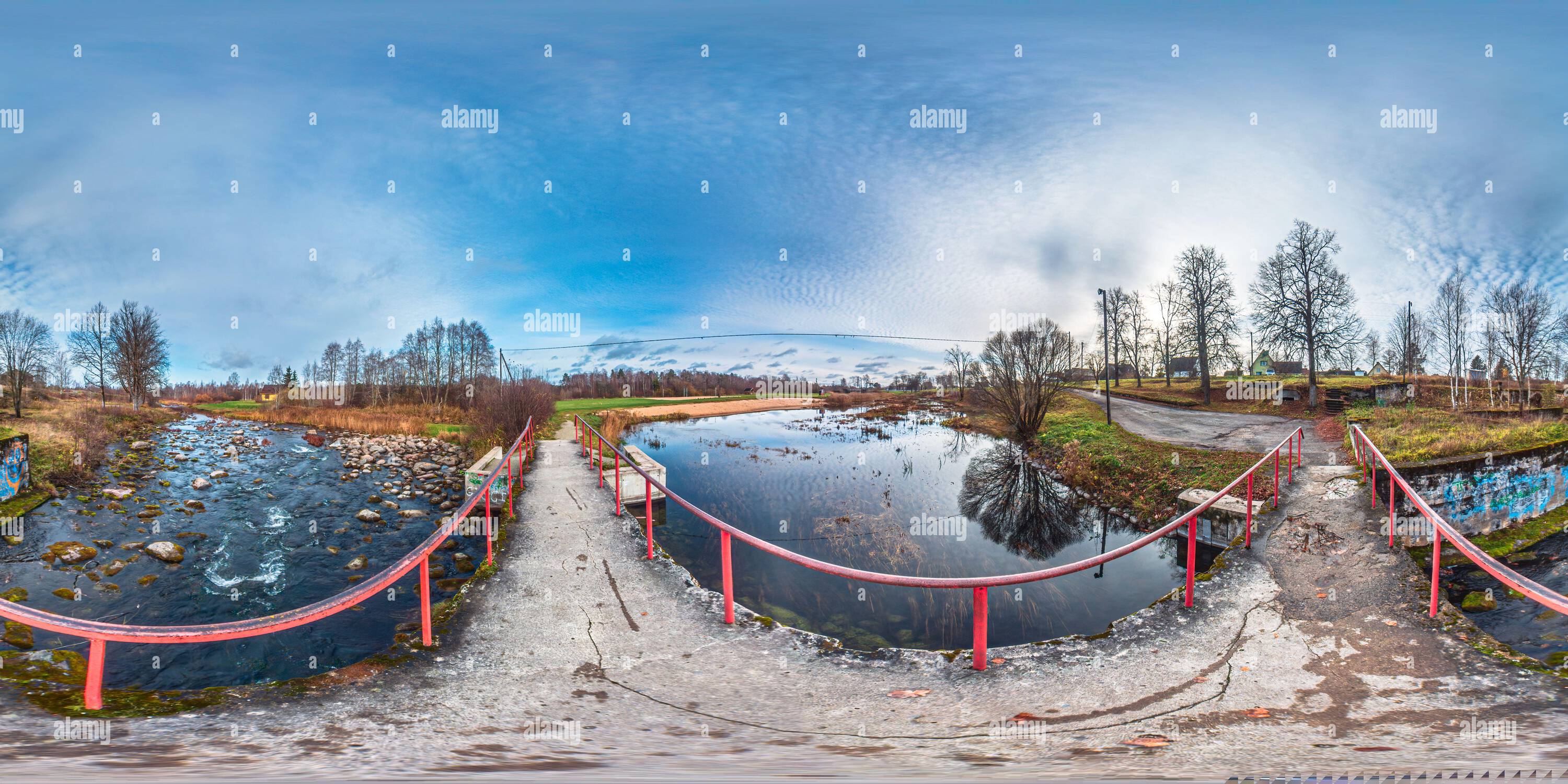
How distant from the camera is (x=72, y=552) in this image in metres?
9.30

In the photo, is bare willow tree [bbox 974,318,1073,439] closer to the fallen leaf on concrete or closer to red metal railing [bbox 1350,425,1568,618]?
red metal railing [bbox 1350,425,1568,618]

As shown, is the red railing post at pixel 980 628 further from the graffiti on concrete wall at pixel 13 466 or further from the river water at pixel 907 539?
the graffiti on concrete wall at pixel 13 466

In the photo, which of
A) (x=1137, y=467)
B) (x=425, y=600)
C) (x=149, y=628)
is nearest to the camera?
(x=149, y=628)

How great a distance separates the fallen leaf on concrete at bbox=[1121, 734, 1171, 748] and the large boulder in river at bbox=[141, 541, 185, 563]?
13.4m

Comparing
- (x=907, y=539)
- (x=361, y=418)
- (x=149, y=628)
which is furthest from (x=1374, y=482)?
(x=361, y=418)

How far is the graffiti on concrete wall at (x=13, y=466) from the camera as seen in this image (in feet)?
40.0

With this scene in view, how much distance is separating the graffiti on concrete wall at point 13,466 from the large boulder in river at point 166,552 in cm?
656

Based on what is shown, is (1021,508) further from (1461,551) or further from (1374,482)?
(1461,551)

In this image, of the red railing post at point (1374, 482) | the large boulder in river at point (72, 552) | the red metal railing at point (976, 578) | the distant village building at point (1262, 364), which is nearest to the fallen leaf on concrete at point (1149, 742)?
the red metal railing at point (976, 578)

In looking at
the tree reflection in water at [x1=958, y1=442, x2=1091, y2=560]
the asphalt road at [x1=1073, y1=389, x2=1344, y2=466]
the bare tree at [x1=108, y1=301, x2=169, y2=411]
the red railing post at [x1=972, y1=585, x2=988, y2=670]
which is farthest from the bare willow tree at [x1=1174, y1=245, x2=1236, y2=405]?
the bare tree at [x1=108, y1=301, x2=169, y2=411]

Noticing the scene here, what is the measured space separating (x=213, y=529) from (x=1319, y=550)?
1881 cm

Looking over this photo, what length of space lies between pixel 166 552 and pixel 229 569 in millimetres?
1404

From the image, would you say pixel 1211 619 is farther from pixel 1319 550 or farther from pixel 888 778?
pixel 888 778

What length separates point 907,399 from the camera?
203 feet
